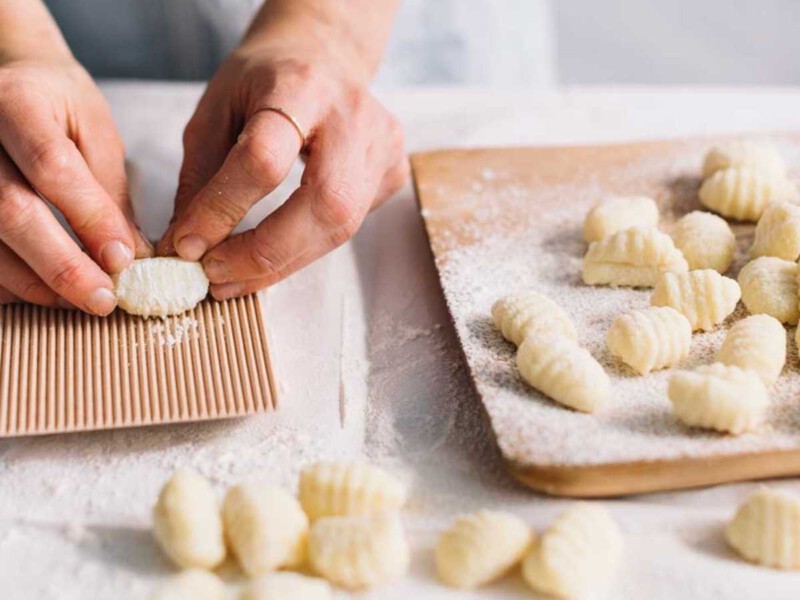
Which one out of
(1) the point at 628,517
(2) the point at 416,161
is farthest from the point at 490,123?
(1) the point at 628,517

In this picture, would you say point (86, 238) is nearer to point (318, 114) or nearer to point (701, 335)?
point (318, 114)

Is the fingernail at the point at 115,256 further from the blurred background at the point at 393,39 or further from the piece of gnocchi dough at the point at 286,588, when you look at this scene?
the blurred background at the point at 393,39

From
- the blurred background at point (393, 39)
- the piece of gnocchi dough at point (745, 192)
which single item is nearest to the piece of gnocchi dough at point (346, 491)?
the piece of gnocchi dough at point (745, 192)

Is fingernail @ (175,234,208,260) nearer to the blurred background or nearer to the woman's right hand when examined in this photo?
the woman's right hand

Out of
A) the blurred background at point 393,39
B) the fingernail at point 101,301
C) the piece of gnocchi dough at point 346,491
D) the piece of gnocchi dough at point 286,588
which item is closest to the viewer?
the piece of gnocchi dough at point 286,588

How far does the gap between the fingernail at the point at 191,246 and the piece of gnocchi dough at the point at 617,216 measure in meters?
0.65

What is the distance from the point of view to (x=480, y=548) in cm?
109

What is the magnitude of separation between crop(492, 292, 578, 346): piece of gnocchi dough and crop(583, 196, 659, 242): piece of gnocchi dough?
0.87ft

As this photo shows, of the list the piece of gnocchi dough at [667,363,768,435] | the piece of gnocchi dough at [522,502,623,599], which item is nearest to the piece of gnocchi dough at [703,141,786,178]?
the piece of gnocchi dough at [667,363,768,435]

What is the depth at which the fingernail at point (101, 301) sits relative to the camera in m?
1.39

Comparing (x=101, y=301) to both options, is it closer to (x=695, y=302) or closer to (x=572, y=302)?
(x=572, y=302)

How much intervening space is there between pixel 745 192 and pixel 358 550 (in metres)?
0.99

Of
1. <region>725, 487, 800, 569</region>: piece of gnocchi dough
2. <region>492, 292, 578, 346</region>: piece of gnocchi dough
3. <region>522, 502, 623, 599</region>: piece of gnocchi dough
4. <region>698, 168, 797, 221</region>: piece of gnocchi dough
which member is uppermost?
<region>698, 168, 797, 221</region>: piece of gnocchi dough

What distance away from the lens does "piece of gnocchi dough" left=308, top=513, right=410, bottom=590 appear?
Answer: 3.57 ft
